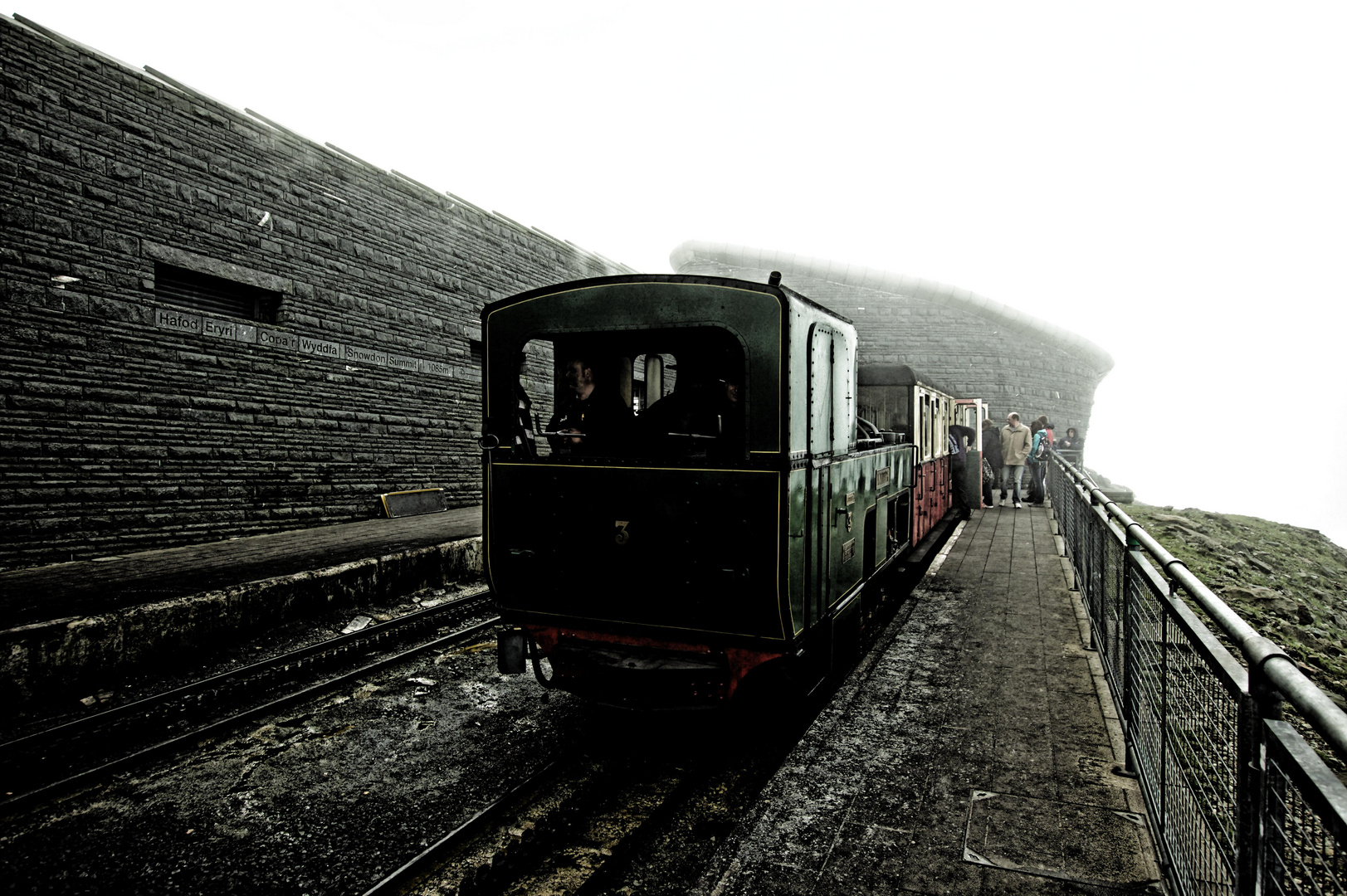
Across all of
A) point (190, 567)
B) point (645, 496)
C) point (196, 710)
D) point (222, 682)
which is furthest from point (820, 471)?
point (190, 567)

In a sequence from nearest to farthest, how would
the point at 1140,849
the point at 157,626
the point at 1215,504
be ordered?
the point at 1140,849
the point at 157,626
the point at 1215,504

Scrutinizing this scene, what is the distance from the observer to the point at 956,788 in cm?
328

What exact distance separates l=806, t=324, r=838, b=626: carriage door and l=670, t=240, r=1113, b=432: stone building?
18.8 m

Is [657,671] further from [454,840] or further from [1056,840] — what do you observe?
[1056,840]

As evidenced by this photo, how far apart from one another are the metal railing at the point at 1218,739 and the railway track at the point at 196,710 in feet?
17.2

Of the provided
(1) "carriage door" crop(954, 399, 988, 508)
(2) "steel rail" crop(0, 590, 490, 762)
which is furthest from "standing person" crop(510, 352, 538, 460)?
(1) "carriage door" crop(954, 399, 988, 508)

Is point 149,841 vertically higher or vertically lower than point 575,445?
lower

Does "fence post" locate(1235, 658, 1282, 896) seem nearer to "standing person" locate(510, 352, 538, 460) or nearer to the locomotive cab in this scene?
the locomotive cab

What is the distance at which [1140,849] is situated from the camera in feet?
9.08

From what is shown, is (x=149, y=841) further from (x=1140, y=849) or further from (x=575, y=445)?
(x=1140, y=849)

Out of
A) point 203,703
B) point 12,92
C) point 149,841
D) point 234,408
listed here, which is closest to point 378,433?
point 234,408

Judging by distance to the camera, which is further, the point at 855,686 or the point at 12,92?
the point at 12,92

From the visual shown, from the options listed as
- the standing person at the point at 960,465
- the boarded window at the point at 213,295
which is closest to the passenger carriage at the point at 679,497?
the boarded window at the point at 213,295

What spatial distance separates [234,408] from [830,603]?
8.79m
